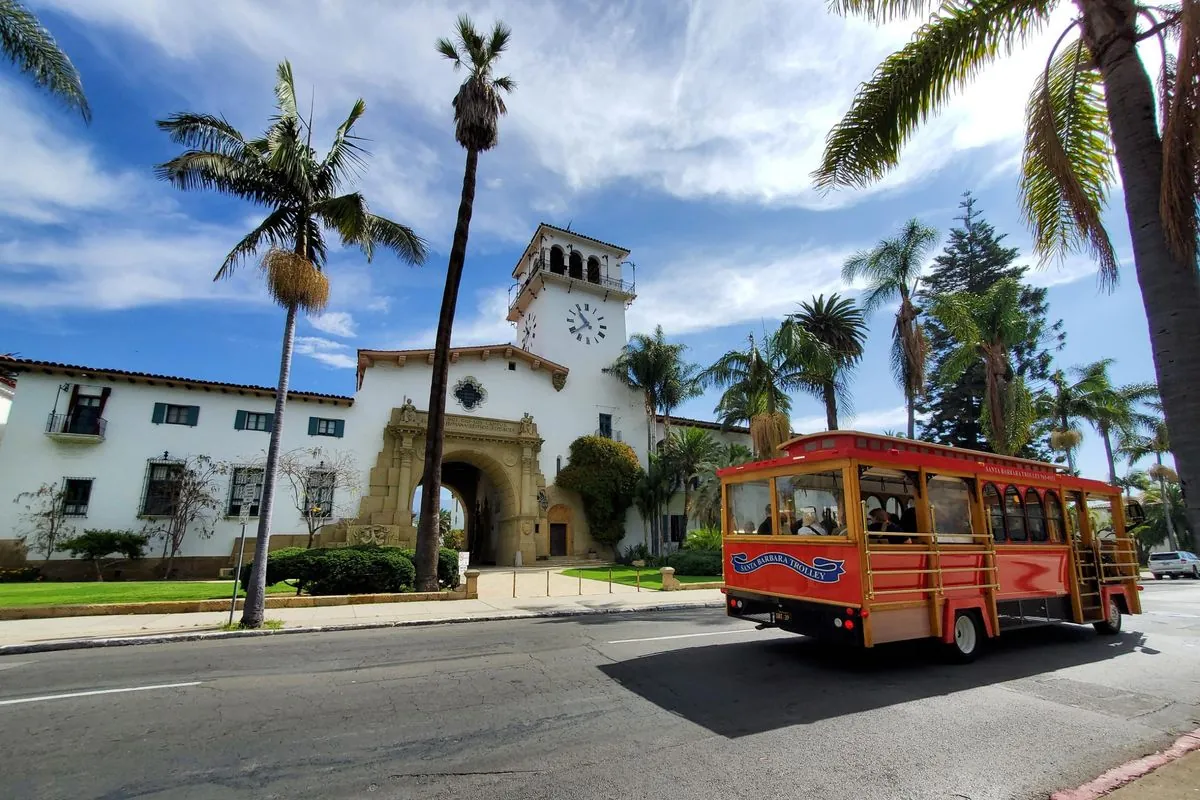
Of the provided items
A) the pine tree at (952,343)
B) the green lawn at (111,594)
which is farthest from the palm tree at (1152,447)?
the green lawn at (111,594)

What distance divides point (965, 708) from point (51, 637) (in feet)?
46.7

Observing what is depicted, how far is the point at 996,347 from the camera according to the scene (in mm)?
22219

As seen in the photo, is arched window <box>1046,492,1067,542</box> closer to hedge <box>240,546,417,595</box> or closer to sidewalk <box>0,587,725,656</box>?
sidewalk <box>0,587,725,656</box>

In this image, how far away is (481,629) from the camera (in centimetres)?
1140

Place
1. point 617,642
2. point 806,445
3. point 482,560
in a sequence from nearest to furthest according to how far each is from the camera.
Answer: point 806,445, point 617,642, point 482,560

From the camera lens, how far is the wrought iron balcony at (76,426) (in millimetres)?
21578

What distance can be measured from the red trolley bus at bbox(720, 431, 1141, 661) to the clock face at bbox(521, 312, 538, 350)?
99.7ft

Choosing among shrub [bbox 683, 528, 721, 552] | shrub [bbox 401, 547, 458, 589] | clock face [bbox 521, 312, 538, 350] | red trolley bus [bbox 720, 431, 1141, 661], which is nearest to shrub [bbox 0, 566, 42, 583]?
shrub [bbox 401, 547, 458, 589]

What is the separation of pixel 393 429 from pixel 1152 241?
91.3 ft

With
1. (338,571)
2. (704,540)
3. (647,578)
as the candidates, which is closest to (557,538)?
(704,540)

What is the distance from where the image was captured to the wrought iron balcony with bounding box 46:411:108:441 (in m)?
21.6

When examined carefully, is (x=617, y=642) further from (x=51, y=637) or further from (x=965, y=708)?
(x=51, y=637)

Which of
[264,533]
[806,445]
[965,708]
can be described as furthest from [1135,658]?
[264,533]

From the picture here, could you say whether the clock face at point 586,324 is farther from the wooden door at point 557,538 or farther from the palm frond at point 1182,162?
the palm frond at point 1182,162
